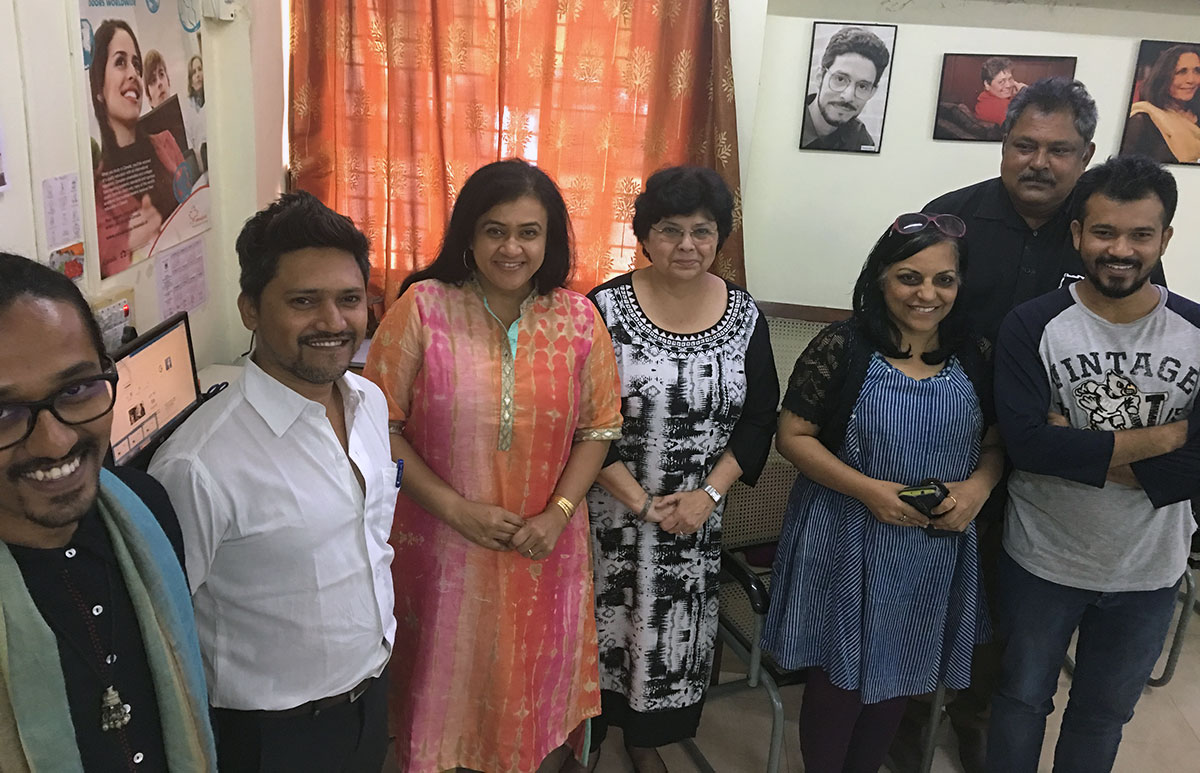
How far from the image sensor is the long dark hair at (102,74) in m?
1.82

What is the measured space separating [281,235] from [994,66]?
2429 millimetres

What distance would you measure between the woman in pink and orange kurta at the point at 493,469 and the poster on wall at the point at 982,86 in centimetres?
173

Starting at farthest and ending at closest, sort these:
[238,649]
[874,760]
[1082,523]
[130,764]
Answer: [874,760]
[1082,523]
[238,649]
[130,764]

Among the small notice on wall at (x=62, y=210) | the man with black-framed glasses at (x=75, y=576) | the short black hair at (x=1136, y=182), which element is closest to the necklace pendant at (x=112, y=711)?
the man with black-framed glasses at (x=75, y=576)

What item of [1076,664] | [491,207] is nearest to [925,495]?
[1076,664]

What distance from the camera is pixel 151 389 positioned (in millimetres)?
1906

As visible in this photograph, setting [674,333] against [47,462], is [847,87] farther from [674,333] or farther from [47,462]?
[47,462]

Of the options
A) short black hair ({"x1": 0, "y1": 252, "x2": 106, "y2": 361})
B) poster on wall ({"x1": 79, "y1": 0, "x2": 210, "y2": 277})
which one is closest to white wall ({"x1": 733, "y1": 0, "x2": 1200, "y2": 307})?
poster on wall ({"x1": 79, "y1": 0, "x2": 210, "y2": 277})

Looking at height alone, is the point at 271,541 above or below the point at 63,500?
below

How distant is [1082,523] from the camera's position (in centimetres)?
175

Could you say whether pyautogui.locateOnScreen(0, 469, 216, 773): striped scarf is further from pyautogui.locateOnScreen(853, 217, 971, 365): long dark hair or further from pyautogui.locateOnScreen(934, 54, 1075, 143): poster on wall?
pyautogui.locateOnScreen(934, 54, 1075, 143): poster on wall

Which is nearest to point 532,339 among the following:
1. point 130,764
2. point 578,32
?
point 130,764

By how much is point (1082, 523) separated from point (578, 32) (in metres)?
1.95

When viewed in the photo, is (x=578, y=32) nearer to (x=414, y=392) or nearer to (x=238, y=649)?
(x=414, y=392)
